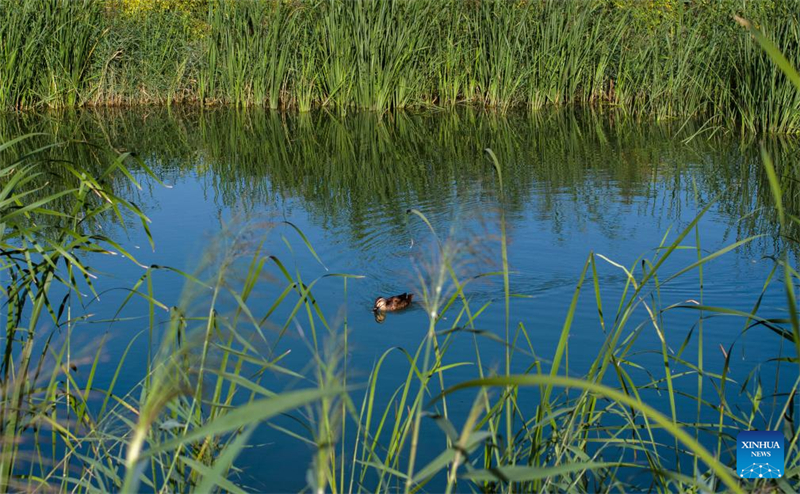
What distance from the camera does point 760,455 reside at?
193 cm

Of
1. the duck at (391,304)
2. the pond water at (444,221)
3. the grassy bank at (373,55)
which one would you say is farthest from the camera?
the grassy bank at (373,55)

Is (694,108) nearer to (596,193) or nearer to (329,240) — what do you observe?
(596,193)

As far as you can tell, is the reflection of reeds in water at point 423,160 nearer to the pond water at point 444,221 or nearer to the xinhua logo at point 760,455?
the pond water at point 444,221

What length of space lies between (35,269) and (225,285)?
682 millimetres

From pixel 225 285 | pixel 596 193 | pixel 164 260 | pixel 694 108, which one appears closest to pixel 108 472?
pixel 225 285

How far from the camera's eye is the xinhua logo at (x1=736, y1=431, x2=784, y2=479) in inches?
73.7

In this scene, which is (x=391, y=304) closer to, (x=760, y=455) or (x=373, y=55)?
(x=760, y=455)

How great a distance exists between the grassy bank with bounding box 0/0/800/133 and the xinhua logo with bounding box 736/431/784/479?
8936 millimetres

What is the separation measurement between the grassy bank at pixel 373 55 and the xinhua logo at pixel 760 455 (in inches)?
352

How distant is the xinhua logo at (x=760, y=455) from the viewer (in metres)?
1.87

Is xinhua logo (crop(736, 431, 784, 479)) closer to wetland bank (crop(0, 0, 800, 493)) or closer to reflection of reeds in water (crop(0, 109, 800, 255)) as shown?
wetland bank (crop(0, 0, 800, 493))

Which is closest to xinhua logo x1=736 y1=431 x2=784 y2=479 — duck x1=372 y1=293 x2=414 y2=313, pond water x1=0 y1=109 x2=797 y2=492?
pond water x1=0 y1=109 x2=797 y2=492

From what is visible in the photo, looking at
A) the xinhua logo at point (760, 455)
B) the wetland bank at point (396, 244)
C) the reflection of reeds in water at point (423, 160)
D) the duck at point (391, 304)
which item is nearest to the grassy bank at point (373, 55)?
the wetland bank at point (396, 244)

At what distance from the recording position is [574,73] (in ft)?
38.2
